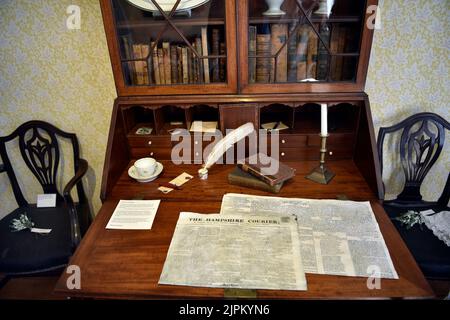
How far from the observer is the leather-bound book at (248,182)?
48.1 inches

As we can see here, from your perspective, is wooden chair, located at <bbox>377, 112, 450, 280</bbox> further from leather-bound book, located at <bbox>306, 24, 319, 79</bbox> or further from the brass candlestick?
leather-bound book, located at <bbox>306, 24, 319, 79</bbox>

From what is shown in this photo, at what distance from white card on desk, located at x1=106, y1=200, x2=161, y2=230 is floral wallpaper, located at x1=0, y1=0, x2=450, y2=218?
2.44 ft

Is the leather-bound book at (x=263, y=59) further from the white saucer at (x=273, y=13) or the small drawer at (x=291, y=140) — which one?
the small drawer at (x=291, y=140)

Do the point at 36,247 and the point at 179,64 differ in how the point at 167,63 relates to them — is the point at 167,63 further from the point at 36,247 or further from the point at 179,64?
the point at 36,247

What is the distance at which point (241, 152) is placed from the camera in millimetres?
1417

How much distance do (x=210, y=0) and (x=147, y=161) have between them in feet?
2.39

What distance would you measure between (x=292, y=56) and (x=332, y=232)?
29.1 inches

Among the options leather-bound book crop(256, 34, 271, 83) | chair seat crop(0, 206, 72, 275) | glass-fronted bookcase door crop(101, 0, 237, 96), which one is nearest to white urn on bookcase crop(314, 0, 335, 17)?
leather-bound book crop(256, 34, 271, 83)

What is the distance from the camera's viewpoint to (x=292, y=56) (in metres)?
1.26

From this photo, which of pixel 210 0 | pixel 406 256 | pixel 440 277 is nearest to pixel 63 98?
pixel 210 0

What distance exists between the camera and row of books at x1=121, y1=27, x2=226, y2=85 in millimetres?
1240

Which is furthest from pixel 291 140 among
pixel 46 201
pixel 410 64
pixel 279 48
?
pixel 46 201

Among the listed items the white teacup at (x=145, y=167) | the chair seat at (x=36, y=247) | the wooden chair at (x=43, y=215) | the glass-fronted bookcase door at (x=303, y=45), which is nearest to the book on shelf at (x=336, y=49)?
the glass-fronted bookcase door at (x=303, y=45)

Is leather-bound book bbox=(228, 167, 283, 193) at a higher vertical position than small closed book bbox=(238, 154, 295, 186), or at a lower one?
lower
